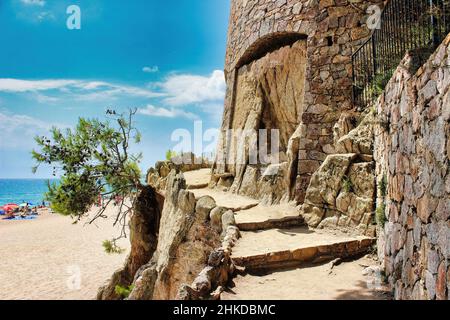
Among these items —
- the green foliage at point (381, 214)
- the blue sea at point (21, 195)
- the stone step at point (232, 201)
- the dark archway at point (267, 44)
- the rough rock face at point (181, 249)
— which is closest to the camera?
the green foliage at point (381, 214)

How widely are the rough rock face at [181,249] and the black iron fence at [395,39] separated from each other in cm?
445

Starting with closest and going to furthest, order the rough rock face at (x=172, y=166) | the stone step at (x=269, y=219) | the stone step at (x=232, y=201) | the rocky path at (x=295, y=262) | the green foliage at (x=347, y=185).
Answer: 1. the rocky path at (x=295, y=262)
2. the green foliage at (x=347, y=185)
3. the stone step at (x=269, y=219)
4. the stone step at (x=232, y=201)
5. the rough rock face at (x=172, y=166)

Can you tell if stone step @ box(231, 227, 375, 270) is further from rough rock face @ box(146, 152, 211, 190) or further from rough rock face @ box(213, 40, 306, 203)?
rough rock face @ box(146, 152, 211, 190)

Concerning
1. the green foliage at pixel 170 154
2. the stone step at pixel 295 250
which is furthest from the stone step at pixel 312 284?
the green foliage at pixel 170 154

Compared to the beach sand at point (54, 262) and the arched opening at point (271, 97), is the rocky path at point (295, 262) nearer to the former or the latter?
the arched opening at point (271, 97)

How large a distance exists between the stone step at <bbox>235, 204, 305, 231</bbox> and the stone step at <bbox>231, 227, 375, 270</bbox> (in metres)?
0.92

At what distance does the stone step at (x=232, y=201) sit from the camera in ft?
27.0

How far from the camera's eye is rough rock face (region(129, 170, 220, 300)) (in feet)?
23.7

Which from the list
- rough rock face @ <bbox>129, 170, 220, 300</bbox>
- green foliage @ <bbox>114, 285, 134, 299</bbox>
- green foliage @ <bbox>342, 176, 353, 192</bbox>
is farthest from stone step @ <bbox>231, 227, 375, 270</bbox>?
green foliage @ <bbox>114, 285, 134, 299</bbox>

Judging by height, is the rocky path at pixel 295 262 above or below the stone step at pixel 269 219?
below

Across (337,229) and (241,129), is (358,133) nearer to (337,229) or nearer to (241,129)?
(337,229)

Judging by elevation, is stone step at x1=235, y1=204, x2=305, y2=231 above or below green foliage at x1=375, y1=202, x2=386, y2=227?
below
